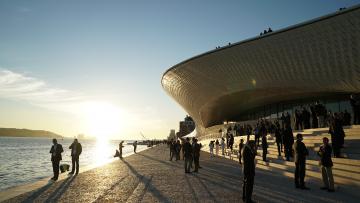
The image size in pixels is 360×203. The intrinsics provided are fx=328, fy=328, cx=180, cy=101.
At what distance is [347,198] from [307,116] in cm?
986

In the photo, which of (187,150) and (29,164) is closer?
(187,150)

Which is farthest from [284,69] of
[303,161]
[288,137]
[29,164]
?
[29,164]

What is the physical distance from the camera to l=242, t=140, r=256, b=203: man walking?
676cm

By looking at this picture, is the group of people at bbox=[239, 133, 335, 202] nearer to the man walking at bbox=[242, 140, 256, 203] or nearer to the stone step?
the man walking at bbox=[242, 140, 256, 203]

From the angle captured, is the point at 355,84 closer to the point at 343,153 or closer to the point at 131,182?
the point at 343,153

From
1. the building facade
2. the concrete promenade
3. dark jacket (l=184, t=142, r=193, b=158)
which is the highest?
the building facade

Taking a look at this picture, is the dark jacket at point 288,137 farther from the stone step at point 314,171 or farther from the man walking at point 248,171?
the man walking at point 248,171

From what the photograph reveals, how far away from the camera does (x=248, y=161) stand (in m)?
7.03

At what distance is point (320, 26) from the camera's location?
2344 cm

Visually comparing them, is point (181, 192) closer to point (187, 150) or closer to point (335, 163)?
point (335, 163)

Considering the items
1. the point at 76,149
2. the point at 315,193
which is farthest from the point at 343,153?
the point at 76,149

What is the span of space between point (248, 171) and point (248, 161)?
0.22 meters

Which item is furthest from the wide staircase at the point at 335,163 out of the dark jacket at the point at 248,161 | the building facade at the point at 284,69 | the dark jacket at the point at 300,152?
the building facade at the point at 284,69

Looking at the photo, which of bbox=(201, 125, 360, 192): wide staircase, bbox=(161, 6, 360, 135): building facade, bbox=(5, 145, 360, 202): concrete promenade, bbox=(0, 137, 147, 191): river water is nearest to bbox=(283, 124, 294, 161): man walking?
bbox=(201, 125, 360, 192): wide staircase
